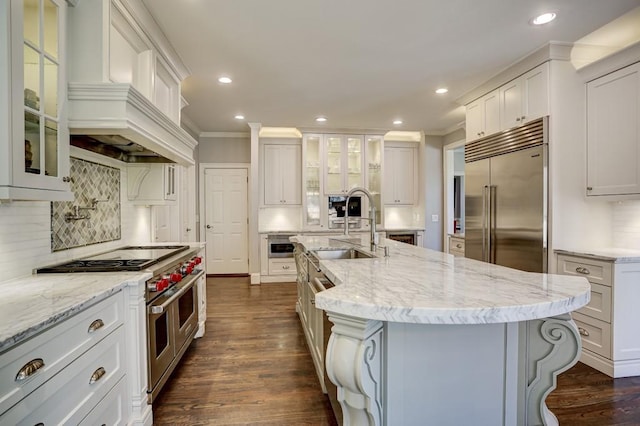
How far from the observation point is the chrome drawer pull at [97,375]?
140cm

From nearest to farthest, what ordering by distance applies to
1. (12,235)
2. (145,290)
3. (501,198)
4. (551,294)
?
(551,294), (12,235), (145,290), (501,198)

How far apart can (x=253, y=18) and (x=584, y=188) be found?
305cm

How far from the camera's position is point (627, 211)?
2744mm

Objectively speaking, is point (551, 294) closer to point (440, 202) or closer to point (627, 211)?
point (627, 211)

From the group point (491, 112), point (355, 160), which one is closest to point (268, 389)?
point (491, 112)

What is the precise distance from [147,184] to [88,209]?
0.70 meters

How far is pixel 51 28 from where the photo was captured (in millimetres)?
1626

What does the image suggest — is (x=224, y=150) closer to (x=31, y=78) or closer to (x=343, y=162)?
(x=343, y=162)

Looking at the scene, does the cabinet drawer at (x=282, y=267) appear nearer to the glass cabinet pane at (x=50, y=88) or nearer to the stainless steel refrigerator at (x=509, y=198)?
the stainless steel refrigerator at (x=509, y=198)

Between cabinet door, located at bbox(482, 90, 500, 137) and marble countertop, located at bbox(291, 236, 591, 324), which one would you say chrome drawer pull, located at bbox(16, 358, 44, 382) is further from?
cabinet door, located at bbox(482, 90, 500, 137)

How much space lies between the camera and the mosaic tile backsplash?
6.75 feet

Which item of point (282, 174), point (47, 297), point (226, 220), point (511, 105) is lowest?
point (47, 297)

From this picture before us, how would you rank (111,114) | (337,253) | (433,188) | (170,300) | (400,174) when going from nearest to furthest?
(111,114) → (170,300) → (337,253) → (433,188) → (400,174)

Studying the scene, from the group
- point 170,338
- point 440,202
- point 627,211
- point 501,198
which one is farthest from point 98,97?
point 440,202
